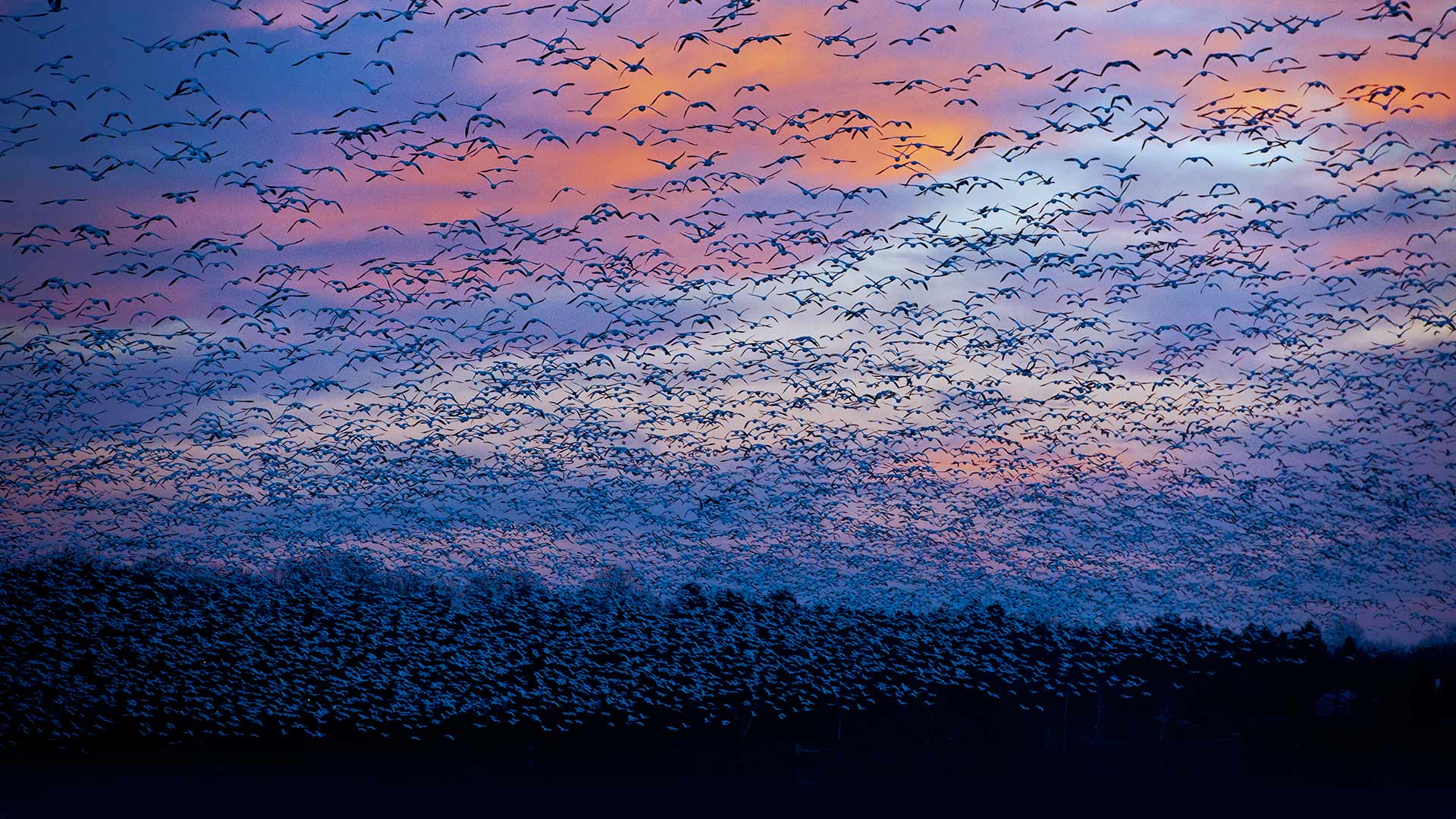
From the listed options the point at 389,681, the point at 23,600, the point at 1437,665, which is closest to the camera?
the point at 23,600

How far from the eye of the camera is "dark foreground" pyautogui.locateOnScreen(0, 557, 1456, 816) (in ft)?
186

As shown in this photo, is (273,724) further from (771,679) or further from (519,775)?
(771,679)

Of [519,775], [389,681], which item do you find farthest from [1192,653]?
[389,681]

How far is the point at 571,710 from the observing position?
6769 cm

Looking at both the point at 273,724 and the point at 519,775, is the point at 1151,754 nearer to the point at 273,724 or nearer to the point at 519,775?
the point at 519,775

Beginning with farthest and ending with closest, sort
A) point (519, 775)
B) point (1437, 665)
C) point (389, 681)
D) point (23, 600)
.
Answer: point (1437, 665)
point (519, 775)
point (389, 681)
point (23, 600)

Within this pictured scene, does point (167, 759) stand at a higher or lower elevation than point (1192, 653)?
lower

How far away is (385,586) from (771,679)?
2135 centimetres

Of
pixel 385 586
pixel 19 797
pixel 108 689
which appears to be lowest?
pixel 19 797

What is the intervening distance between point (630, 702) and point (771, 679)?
7.22 meters

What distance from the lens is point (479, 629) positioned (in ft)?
195

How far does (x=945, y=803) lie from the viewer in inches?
2537

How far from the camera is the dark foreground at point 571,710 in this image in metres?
56.8

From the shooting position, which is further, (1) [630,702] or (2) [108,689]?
(1) [630,702]
